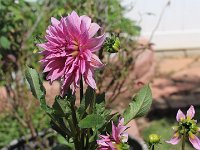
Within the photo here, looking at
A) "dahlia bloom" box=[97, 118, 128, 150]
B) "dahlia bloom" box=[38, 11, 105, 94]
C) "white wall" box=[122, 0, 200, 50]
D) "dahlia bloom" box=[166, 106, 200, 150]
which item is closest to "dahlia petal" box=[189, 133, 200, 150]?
"dahlia bloom" box=[166, 106, 200, 150]

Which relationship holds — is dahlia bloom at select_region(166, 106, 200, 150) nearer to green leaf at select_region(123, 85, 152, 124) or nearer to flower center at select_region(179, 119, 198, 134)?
flower center at select_region(179, 119, 198, 134)

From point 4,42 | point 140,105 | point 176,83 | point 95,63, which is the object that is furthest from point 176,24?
point 95,63

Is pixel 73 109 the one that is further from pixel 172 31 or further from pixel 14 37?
pixel 172 31

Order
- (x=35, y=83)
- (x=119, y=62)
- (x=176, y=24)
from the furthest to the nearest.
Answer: (x=176, y=24), (x=119, y=62), (x=35, y=83)

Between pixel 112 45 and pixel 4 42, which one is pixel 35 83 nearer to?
pixel 112 45

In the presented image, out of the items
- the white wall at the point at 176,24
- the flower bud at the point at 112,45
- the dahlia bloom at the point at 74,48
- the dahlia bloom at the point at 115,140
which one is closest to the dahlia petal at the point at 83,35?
the dahlia bloom at the point at 74,48

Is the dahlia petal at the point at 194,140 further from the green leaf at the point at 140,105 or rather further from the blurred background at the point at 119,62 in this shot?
the blurred background at the point at 119,62

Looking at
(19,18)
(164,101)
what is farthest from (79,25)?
(164,101)

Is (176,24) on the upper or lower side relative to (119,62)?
upper
